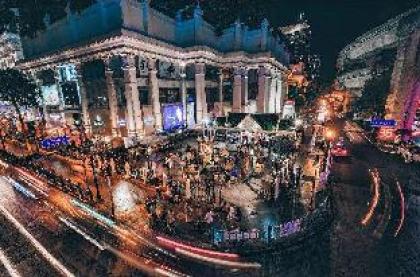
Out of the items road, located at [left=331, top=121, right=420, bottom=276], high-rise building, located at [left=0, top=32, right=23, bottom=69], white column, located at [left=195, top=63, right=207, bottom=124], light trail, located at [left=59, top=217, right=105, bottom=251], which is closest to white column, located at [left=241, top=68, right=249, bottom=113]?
white column, located at [left=195, top=63, right=207, bottom=124]

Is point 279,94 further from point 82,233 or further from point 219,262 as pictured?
point 82,233

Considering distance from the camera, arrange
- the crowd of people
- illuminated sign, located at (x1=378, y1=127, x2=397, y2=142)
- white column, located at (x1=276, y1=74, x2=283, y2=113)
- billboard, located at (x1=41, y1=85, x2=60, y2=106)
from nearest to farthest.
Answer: the crowd of people, illuminated sign, located at (x1=378, y1=127, x2=397, y2=142), billboard, located at (x1=41, y1=85, x2=60, y2=106), white column, located at (x1=276, y1=74, x2=283, y2=113)

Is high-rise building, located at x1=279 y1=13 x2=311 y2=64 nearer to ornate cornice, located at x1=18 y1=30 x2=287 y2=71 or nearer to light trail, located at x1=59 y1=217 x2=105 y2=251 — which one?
ornate cornice, located at x1=18 y1=30 x2=287 y2=71

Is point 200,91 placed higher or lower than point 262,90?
lower

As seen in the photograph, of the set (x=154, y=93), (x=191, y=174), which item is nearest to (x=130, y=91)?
(x=154, y=93)

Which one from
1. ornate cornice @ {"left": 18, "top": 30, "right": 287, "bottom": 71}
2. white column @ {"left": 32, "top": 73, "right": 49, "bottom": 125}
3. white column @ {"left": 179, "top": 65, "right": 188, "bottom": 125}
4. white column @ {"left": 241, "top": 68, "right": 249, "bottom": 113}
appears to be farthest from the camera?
white column @ {"left": 241, "top": 68, "right": 249, "bottom": 113}

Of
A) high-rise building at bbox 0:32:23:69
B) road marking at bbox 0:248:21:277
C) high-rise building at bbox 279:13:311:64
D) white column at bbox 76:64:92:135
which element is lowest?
road marking at bbox 0:248:21:277

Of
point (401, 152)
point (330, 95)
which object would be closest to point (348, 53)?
point (330, 95)
